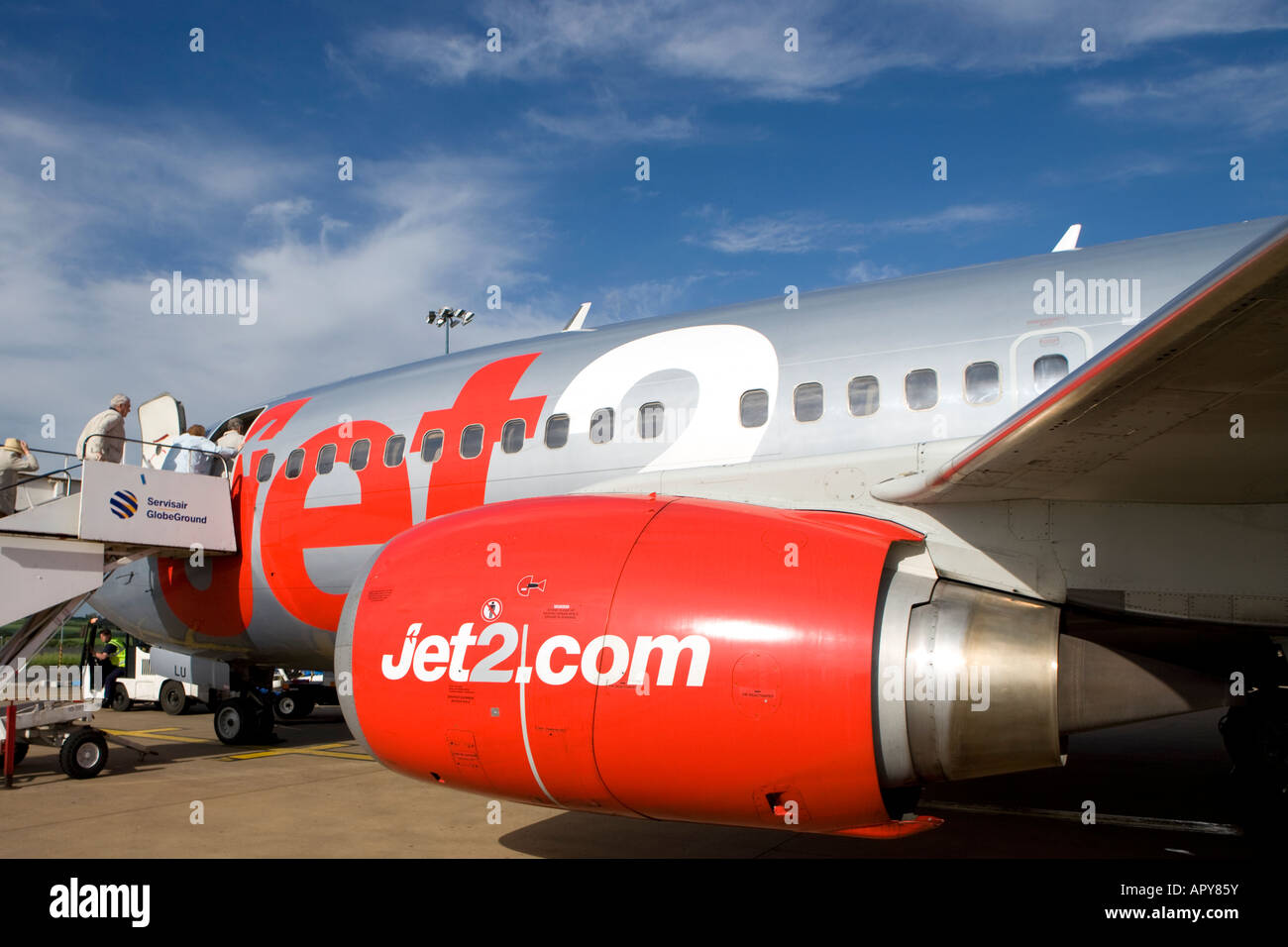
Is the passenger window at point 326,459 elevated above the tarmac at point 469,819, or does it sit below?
above

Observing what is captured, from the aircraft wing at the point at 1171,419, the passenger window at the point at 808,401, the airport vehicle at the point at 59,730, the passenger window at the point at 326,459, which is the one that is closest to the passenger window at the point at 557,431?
the passenger window at the point at 808,401

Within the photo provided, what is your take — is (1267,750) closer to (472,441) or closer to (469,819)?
(469,819)

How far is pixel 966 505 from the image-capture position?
5227 millimetres

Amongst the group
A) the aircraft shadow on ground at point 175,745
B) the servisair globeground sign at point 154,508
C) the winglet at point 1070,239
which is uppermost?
the winglet at point 1070,239

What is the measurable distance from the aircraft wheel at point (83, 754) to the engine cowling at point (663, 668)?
644 centimetres

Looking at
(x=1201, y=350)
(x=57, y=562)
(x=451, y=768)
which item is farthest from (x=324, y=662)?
(x=1201, y=350)

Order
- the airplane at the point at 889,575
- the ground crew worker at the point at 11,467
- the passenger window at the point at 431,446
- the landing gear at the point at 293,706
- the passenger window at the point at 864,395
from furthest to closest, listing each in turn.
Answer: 1. the landing gear at the point at 293,706
2. the ground crew worker at the point at 11,467
3. the passenger window at the point at 431,446
4. the passenger window at the point at 864,395
5. the airplane at the point at 889,575

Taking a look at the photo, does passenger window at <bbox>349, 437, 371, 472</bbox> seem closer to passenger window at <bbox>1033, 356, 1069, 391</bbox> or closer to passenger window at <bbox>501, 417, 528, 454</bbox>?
passenger window at <bbox>501, 417, 528, 454</bbox>

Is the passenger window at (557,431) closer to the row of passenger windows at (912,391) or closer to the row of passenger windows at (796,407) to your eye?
the row of passenger windows at (796,407)

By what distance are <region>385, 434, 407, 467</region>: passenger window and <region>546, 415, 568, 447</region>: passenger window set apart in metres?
1.73

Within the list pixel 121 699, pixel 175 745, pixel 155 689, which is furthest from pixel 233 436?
pixel 121 699

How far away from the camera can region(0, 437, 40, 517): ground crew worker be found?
10797 millimetres

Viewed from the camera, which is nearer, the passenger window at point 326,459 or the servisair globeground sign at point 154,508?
the passenger window at point 326,459

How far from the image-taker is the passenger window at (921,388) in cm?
638
